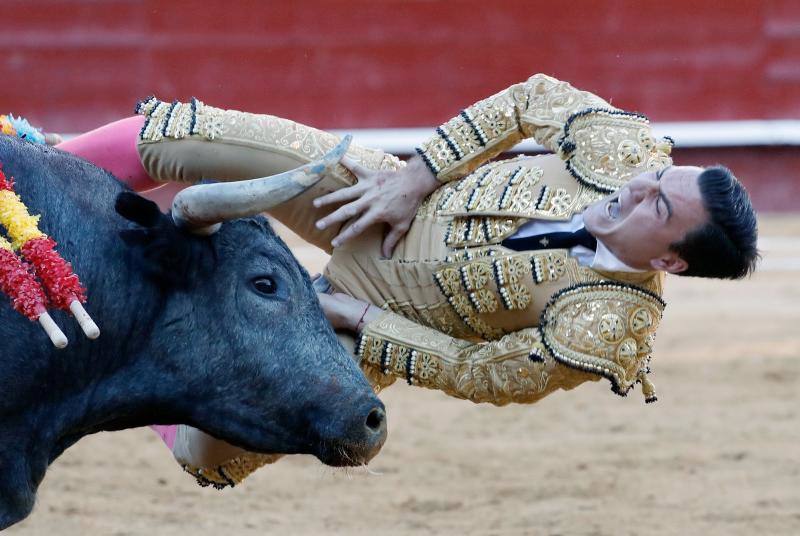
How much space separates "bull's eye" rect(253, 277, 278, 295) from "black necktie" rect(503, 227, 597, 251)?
52 centimetres

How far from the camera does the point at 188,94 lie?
814 centimetres

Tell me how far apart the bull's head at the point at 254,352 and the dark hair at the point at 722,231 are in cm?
65

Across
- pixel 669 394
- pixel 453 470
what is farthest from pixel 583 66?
pixel 453 470

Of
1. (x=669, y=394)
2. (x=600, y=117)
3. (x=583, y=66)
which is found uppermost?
(x=600, y=117)

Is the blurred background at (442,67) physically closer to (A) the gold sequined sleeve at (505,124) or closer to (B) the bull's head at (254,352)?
(A) the gold sequined sleeve at (505,124)

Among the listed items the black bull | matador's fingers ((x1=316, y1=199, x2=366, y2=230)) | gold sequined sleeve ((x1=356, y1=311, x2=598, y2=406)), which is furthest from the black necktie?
the black bull

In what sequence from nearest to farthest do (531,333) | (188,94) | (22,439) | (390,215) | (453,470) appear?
1. (22,439)
2. (531,333)
3. (390,215)
4. (453,470)
5. (188,94)

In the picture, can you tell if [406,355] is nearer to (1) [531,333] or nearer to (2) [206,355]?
(1) [531,333]

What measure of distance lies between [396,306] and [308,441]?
487 millimetres

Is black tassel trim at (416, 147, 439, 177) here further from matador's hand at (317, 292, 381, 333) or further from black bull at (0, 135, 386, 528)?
black bull at (0, 135, 386, 528)

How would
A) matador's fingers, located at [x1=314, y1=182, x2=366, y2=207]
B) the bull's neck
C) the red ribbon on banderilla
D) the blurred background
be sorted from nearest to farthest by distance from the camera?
the red ribbon on banderilla
the bull's neck
matador's fingers, located at [x1=314, y1=182, x2=366, y2=207]
the blurred background

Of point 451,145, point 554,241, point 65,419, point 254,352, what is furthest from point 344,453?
point 451,145

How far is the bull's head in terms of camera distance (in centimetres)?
243

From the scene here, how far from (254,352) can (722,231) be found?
2.88ft
